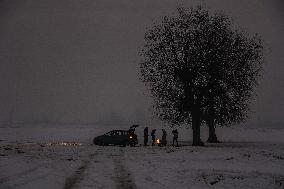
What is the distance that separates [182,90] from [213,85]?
10.5ft

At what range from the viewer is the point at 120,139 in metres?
37.8

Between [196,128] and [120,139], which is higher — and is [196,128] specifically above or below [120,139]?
above

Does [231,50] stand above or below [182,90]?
above

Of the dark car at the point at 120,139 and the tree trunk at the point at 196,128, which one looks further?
the tree trunk at the point at 196,128

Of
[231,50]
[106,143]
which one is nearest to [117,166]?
[106,143]

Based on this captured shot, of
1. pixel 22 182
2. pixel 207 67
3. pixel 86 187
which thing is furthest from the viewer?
pixel 207 67

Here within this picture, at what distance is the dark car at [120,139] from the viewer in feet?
122

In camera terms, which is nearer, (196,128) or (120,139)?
(120,139)

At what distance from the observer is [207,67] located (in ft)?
122

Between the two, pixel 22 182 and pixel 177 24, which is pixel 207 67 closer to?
pixel 177 24

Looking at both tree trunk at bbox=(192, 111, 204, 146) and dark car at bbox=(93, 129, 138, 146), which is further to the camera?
tree trunk at bbox=(192, 111, 204, 146)

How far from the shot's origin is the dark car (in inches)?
1467

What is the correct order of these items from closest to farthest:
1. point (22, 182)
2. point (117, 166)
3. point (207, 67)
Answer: point (22, 182)
point (117, 166)
point (207, 67)

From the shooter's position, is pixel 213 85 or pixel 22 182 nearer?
pixel 22 182
